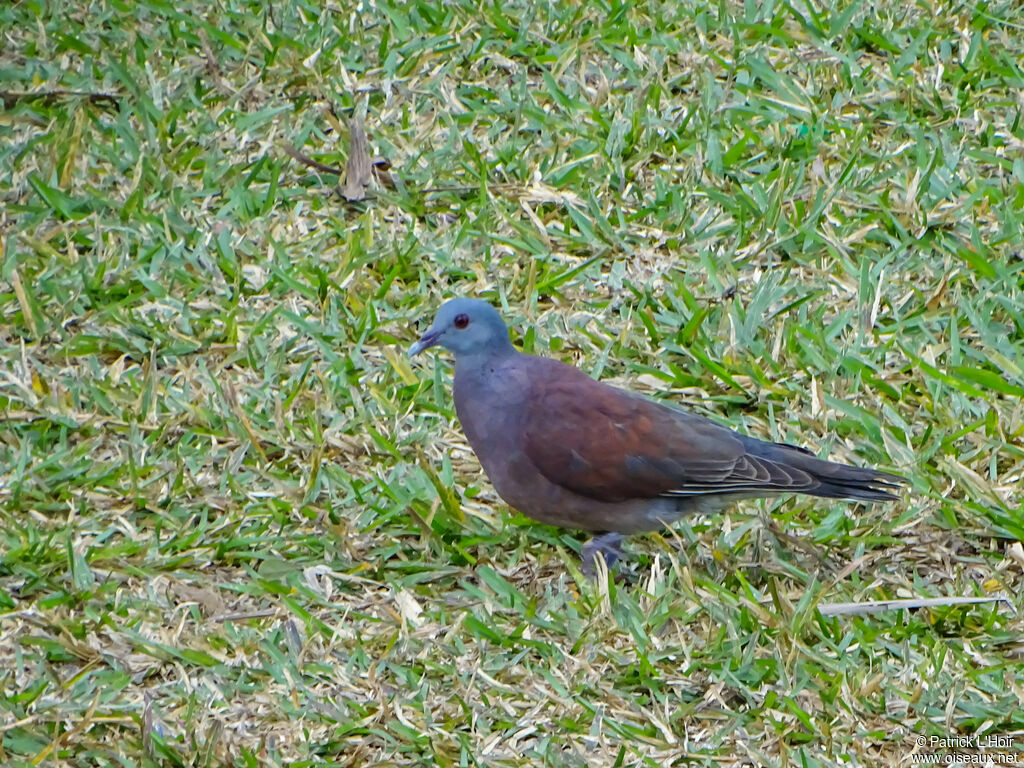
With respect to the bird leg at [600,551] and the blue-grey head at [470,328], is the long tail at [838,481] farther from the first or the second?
the blue-grey head at [470,328]

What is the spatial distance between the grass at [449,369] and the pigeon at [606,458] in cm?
21

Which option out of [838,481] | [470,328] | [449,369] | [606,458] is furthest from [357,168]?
[838,481]

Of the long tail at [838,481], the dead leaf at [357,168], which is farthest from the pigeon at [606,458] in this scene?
the dead leaf at [357,168]

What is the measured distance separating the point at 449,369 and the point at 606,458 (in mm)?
1165

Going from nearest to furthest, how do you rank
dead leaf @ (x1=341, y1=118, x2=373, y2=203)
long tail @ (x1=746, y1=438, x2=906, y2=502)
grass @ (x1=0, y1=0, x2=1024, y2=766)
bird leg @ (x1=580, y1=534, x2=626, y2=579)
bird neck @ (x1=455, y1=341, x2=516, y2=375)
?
grass @ (x1=0, y1=0, x2=1024, y2=766) < long tail @ (x1=746, y1=438, x2=906, y2=502) < bird leg @ (x1=580, y1=534, x2=626, y2=579) < bird neck @ (x1=455, y1=341, x2=516, y2=375) < dead leaf @ (x1=341, y1=118, x2=373, y2=203)

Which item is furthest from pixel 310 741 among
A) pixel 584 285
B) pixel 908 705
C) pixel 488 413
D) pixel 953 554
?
pixel 584 285

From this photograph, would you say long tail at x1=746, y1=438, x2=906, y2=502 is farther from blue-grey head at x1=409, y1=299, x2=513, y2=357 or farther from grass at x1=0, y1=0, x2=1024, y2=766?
blue-grey head at x1=409, y1=299, x2=513, y2=357

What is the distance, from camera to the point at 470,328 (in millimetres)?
4441

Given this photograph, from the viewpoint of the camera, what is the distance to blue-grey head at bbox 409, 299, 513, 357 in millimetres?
4430

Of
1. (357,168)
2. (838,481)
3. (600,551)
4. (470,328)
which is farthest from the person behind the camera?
(357,168)

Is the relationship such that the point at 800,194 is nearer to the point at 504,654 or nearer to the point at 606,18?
the point at 606,18

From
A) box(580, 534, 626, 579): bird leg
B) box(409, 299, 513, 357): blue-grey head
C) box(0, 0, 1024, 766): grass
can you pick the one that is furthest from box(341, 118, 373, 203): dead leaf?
box(580, 534, 626, 579): bird leg

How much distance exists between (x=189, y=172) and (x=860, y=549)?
3.30m

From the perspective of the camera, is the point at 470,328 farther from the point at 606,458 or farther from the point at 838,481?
the point at 838,481
